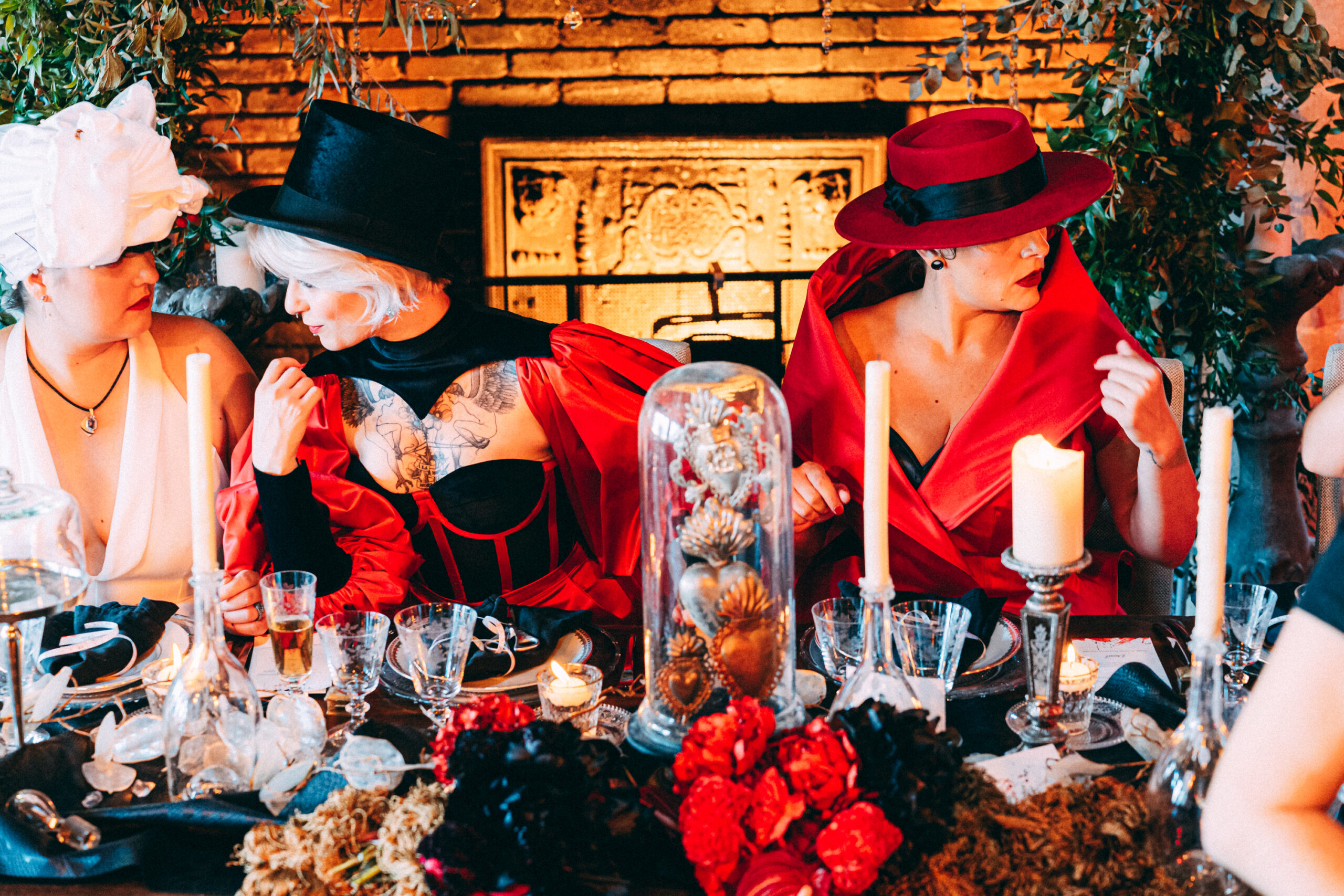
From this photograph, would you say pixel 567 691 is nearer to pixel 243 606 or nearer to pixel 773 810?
pixel 773 810

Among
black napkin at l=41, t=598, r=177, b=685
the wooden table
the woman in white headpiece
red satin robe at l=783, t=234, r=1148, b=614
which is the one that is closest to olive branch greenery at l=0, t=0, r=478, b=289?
the woman in white headpiece

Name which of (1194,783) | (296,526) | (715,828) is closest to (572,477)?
(296,526)

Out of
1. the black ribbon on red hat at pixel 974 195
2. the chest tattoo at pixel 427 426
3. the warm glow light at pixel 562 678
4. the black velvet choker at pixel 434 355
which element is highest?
the black ribbon on red hat at pixel 974 195

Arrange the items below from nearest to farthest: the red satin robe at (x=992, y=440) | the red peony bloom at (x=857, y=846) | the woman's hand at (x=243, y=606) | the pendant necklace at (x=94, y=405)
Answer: the red peony bloom at (x=857, y=846), the woman's hand at (x=243, y=606), the red satin robe at (x=992, y=440), the pendant necklace at (x=94, y=405)

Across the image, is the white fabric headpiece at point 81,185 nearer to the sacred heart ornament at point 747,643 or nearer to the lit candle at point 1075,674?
the sacred heart ornament at point 747,643

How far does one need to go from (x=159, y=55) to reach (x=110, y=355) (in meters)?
0.77

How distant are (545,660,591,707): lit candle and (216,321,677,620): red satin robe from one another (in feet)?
1.94

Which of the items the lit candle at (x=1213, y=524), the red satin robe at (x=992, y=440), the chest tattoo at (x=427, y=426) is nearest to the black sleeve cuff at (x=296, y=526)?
the chest tattoo at (x=427, y=426)

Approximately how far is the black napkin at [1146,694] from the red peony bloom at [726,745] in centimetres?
51

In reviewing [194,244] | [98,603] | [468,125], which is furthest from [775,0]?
[98,603]

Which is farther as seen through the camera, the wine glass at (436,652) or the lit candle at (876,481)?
the wine glass at (436,652)

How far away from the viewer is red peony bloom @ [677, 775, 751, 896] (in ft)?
3.03

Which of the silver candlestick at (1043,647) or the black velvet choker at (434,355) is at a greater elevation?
the black velvet choker at (434,355)

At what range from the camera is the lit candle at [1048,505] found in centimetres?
107
